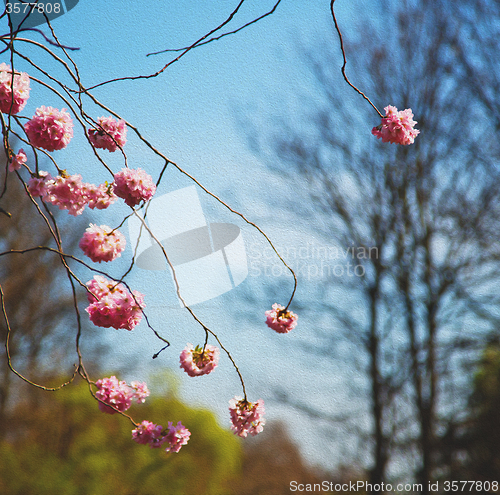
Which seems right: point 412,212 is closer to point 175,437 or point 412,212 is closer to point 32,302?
point 175,437

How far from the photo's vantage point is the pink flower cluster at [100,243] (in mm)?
803

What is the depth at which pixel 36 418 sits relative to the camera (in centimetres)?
242

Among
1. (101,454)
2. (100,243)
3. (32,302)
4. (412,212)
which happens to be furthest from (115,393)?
(412,212)

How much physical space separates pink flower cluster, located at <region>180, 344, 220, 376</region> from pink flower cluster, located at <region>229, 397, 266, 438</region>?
4.3 inches

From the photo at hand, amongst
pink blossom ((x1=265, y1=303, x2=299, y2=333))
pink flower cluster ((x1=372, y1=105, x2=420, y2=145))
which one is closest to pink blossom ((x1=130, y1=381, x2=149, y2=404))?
pink blossom ((x1=265, y1=303, x2=299, y2=333))

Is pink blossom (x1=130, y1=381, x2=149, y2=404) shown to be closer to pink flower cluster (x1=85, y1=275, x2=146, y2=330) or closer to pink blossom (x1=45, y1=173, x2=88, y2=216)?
pink flower cluster (x1=85, y1=275, x2=146, y2=330)

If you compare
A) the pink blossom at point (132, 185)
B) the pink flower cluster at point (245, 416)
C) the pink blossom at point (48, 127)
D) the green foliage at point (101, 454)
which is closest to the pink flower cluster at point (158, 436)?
the pink flower cluster at point (245, 416)

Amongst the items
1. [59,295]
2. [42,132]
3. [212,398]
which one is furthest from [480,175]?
[59,295]

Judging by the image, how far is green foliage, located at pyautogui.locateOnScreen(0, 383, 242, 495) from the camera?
225 centimetres

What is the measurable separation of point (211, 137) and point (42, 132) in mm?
1745

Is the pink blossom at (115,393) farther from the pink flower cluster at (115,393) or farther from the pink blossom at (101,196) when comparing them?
the pink blossom at (101,196)

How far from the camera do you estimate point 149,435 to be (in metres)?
0.97

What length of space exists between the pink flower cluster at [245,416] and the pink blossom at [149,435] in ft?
0.58

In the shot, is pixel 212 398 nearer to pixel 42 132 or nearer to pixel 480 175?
pixel 42 132
